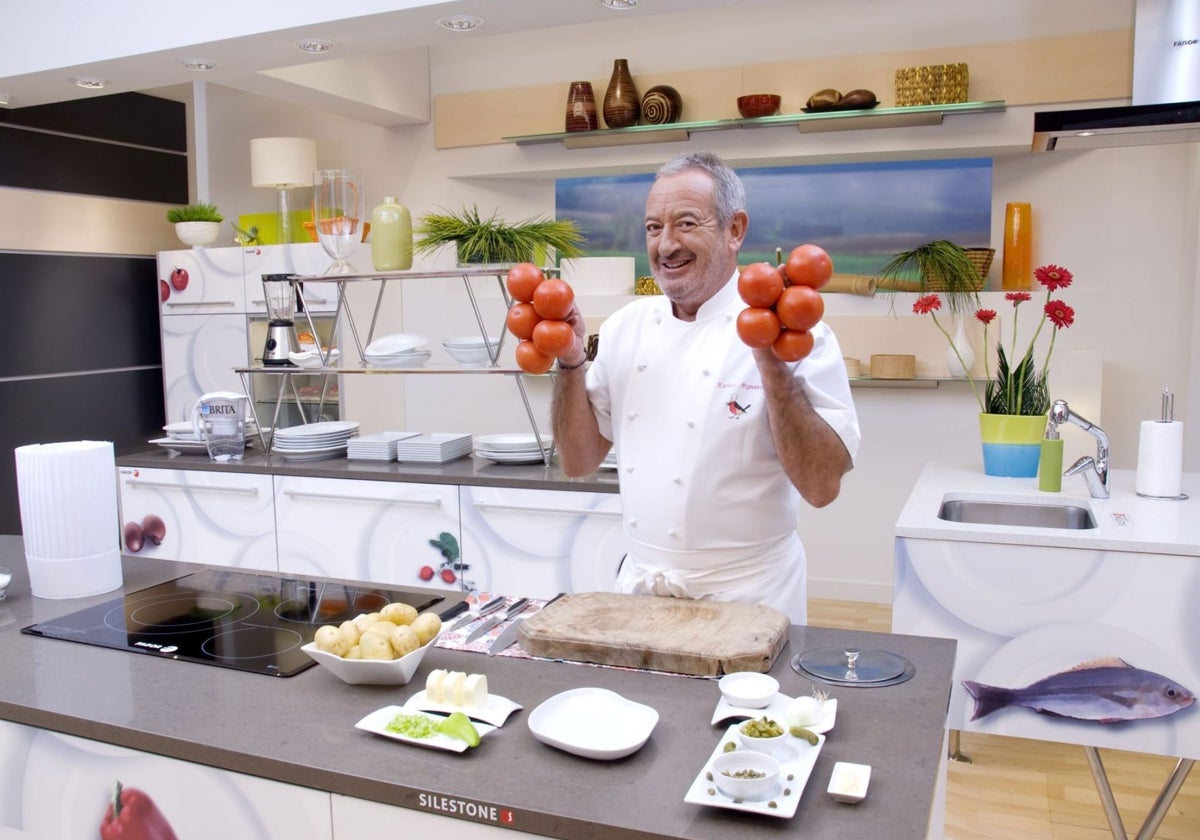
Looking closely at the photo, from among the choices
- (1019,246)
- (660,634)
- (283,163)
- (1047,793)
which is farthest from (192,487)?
(1019,246)

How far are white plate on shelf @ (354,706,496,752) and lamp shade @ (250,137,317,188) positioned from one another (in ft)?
13.7

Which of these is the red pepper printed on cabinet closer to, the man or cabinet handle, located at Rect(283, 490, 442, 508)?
the man

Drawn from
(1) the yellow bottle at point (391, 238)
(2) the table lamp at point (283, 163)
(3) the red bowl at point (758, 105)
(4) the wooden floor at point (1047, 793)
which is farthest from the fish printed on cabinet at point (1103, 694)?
(2) the table lamp at point (283, 163)

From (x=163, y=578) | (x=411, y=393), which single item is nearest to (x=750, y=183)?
(x=411, y=393)

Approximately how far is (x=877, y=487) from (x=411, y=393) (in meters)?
2.34

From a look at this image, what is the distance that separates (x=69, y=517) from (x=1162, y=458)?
2628 mm

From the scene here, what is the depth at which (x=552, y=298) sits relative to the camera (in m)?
1.51

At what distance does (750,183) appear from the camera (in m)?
4.70

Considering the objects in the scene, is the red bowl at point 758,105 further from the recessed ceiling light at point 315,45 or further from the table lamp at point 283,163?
the table lamp at point 283,163

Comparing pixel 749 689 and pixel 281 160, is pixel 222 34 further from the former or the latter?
pixel 749 689

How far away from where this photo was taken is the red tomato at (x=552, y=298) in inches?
59.6

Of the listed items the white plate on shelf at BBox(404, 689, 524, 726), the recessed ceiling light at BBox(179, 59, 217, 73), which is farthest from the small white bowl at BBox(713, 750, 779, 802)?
the recessed ceiling light at BBox(179, 59, 217, 73)

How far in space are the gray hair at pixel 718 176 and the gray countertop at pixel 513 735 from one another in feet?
2.46

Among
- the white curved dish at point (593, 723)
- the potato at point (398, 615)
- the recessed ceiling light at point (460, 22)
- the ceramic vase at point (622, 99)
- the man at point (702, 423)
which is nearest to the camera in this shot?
the white curved dish at point (593, 723)
